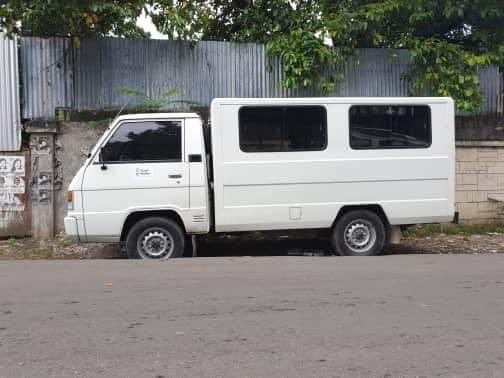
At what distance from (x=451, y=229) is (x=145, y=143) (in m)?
6.68

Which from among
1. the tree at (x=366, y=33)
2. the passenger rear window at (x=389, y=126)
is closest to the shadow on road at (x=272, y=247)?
the passenger rear window at (x=389, y=126)

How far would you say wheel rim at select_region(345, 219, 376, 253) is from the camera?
27.9 ft

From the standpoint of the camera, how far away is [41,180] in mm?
10281

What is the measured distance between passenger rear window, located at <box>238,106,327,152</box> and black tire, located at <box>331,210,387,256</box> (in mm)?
1187

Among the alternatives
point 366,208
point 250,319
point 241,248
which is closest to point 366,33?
point 366,208

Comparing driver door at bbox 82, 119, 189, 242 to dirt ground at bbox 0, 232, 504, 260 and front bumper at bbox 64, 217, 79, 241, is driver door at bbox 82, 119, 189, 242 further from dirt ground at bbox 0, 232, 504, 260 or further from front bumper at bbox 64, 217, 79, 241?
dirt ground at bbox 0, 232, 504, 260

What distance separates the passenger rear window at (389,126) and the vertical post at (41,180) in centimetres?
555

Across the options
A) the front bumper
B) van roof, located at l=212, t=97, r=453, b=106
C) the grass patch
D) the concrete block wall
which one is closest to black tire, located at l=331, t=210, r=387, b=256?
van roof, located at l=212, t=97, r=453, b=106

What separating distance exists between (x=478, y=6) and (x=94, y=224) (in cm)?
831

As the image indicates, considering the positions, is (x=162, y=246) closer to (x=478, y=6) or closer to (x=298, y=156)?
(x=298, y=156)

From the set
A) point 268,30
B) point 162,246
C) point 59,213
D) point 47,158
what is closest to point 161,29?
point 268,30

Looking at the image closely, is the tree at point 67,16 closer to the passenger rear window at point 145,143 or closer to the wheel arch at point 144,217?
the passenger rear window at point 145,143

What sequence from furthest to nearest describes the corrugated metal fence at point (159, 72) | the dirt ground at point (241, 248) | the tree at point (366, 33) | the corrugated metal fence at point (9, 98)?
the tree at point (366, 33), the corrugated metal fence at point (159, 72), the corrugated metal fence at point (9, 98), the dirt ground at point (241, 248)

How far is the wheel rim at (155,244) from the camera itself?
7984mm
